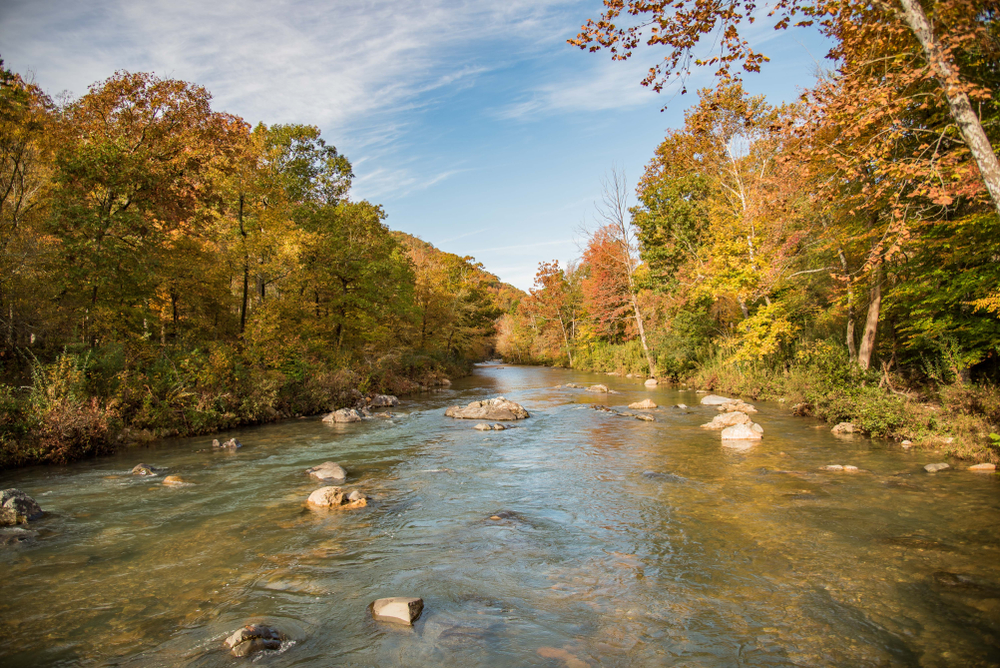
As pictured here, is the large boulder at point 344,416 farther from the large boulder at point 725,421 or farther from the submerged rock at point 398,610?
the submerged rock at point 398,610

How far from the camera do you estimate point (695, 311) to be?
25.8m

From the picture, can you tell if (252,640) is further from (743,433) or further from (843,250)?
(843,250)

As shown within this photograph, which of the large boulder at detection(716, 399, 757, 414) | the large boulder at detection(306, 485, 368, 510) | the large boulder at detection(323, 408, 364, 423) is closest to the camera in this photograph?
the large boulder at detection(306, 485, 368, 510)

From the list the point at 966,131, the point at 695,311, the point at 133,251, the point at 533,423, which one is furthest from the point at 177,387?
the point at 695,311

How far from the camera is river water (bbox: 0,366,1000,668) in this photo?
13.6 feet

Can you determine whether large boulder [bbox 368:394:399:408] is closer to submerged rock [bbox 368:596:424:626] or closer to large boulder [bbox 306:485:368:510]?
large boulder [bbox 306:485:368:510]

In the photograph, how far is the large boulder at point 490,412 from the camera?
1661 centimetres

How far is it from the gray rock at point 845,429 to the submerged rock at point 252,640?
42.0 ft

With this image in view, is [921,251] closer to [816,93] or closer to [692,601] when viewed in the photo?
[816,93]

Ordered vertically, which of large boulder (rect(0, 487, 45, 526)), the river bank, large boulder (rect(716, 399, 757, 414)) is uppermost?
the river bank

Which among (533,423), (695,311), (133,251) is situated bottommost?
(533,423)

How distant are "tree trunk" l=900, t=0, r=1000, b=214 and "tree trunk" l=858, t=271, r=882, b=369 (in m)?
6.63

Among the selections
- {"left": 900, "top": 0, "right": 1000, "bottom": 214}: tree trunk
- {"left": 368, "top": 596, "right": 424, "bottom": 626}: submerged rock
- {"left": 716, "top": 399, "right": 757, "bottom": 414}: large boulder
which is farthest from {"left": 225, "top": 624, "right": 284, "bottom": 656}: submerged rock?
{"left": 716, "top": 399, "right": 757, "bottom": 414}: large boulder

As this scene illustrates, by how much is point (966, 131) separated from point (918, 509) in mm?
5143
